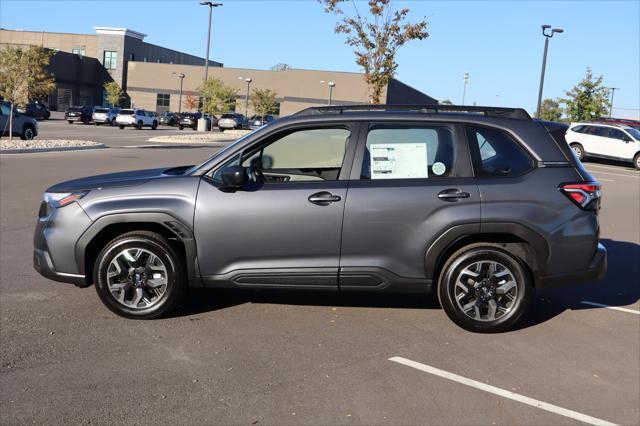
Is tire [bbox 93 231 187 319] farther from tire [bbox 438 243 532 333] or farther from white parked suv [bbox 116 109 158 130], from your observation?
white parked suv [bbox 116 109 158 130]

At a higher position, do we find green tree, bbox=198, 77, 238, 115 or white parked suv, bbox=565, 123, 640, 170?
green tree, bbox=198, 77, 238, 115

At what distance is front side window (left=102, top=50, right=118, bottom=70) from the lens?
90.1m

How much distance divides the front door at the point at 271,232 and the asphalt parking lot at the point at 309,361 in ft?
1.46

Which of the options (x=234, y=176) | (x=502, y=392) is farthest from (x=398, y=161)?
(x=502, y=392)

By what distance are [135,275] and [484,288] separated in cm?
286

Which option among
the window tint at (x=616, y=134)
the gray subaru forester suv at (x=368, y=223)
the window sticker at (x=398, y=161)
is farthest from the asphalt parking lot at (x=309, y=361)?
the window tint at (x=616, y=134)

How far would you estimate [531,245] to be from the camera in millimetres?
5469

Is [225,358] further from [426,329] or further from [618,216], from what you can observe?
[618,216]

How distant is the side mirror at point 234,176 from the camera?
530 centimetres

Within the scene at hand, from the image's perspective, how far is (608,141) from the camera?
30500mm

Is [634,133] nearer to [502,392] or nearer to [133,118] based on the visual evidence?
[502,392]

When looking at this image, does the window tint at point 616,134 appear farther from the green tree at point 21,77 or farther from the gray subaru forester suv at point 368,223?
the gray subaru forester suv at point 368,223

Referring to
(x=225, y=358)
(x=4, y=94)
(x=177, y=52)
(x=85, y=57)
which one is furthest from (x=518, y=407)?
(x=177, y=52)

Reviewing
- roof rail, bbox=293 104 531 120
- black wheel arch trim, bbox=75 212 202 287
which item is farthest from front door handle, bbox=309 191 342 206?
black wheel arch trim, bbox=75 212 202 287
